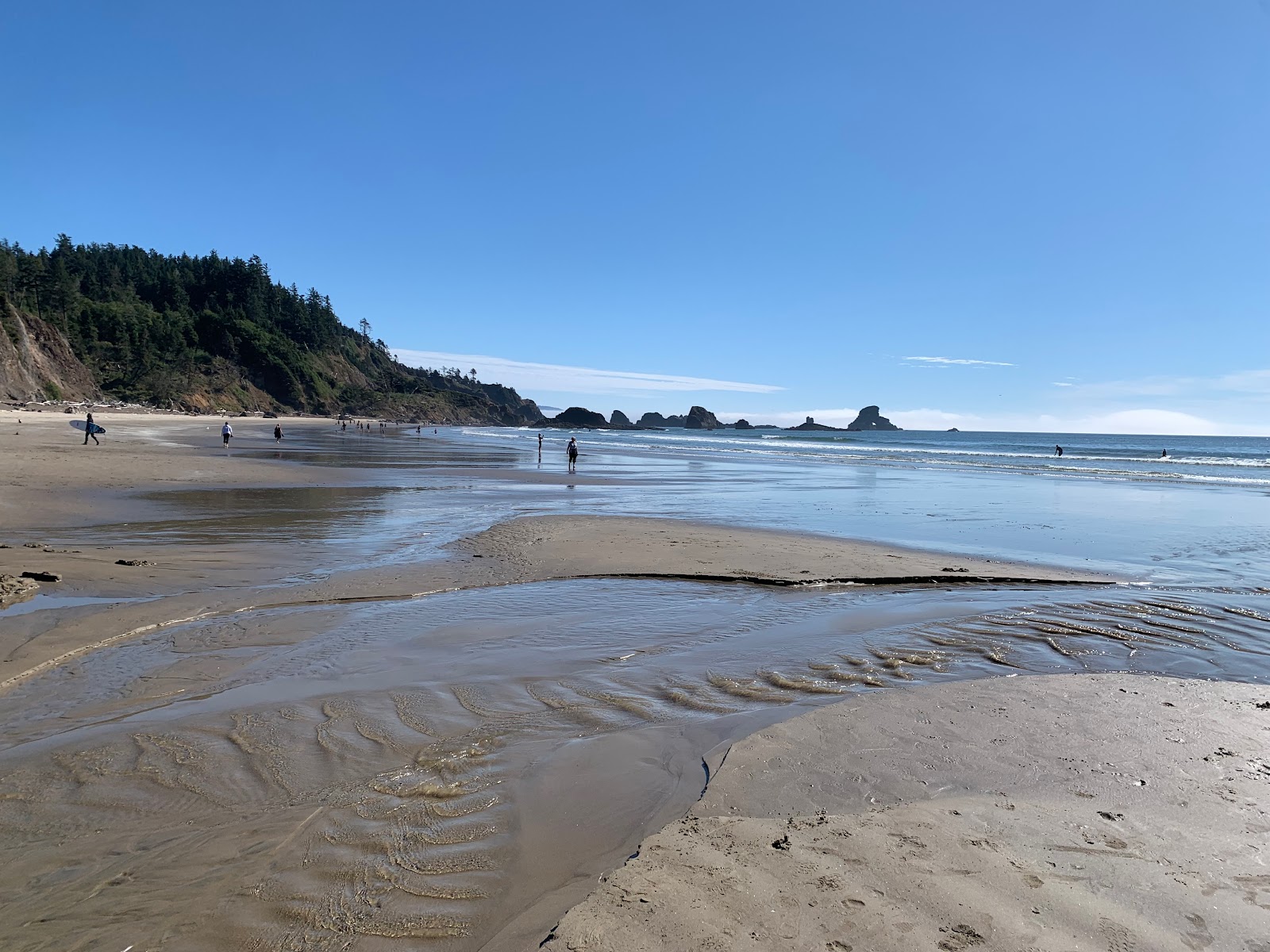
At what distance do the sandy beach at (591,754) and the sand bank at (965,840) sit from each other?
2 cm

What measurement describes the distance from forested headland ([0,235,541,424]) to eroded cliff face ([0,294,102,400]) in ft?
0.64

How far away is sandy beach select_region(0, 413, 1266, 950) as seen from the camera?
3.04 meters

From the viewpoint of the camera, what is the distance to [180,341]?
113 meters

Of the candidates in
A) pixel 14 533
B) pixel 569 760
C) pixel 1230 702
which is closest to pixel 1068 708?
pixel 1230 702

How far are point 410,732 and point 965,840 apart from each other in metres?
3.64

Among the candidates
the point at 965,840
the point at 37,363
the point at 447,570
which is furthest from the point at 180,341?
the point at 965,840

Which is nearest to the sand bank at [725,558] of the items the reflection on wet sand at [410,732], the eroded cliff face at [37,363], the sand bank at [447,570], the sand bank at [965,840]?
the sand bank at [447,570]

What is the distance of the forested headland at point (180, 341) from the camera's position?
85.1m

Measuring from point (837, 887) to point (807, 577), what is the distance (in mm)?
7690

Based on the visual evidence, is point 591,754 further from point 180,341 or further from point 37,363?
point 180,341

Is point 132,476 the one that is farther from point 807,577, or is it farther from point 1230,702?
point 1230,702

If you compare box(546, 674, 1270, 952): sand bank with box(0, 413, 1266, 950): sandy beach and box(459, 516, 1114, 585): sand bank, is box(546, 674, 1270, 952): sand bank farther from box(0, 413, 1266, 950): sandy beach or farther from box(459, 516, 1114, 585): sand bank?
box(459, 516, 1114, 585): sand bank

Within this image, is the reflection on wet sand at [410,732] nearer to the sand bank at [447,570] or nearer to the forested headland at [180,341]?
the sand bank at [447,570]

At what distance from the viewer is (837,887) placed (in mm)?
3164
